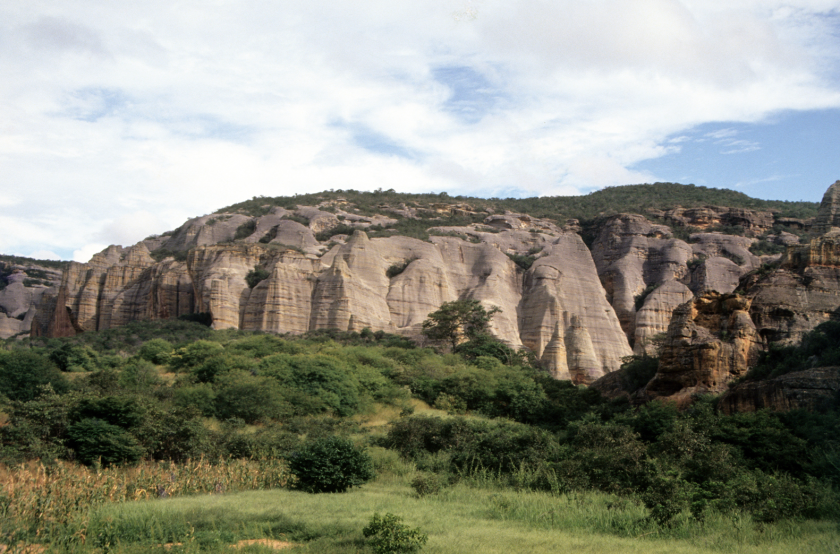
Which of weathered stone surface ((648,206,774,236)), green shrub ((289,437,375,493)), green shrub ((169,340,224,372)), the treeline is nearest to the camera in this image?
the treeline

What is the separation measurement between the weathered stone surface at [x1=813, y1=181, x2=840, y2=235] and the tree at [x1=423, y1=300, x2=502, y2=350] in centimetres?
2213

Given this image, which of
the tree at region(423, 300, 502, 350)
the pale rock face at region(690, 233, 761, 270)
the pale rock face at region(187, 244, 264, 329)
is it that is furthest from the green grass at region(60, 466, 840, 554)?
the pale rock face at region(690, 233, 761, 270)

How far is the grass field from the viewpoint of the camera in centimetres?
1134

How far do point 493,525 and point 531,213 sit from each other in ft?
260

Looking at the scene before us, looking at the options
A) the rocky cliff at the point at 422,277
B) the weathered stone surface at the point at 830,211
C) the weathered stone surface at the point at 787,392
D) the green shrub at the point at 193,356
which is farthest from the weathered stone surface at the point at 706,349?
the green shrub at the point at 193,356

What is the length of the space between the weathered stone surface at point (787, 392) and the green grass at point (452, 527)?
746 centimetres

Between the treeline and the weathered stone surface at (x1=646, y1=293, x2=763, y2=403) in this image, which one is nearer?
the treeline

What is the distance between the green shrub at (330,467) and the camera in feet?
55.8

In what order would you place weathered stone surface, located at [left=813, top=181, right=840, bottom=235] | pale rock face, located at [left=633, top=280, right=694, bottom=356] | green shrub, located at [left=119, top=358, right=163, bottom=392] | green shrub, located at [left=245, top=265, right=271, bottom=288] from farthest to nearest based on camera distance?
pale rock face, located at [left=633, top=280, right=694, bottom=356], green shrub, located at [left=245, top=265, right=271, bottom=288], weathered stone surface, located at [left=813, top=181, right=840, bottom=235], green shrub, located at [left=119, top=358, right=163, bottom=392]

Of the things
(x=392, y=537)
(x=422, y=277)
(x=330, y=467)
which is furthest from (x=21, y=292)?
(x=392, y=537)

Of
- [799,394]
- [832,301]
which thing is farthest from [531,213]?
[799,394]

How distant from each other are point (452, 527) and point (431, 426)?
10.9m

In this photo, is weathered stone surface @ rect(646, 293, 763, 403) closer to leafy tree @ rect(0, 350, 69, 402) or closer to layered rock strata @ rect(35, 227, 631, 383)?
leafy tree @ rect(0, 350, 69, 402)

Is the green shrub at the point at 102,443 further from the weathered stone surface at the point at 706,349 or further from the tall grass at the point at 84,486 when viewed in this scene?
the weathered stone surface at the point at 706,349
